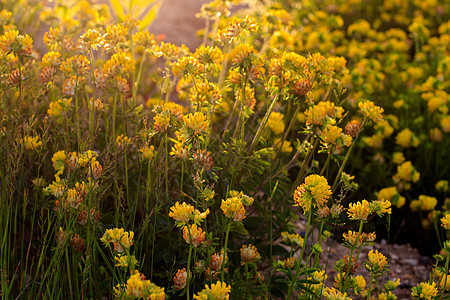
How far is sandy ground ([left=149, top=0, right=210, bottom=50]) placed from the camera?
543 cm

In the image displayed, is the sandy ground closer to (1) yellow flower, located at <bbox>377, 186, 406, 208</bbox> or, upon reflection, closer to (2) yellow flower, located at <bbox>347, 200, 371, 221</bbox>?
(1) yellow flower, located at <bbox>377, 186, 406, 208</bbox>

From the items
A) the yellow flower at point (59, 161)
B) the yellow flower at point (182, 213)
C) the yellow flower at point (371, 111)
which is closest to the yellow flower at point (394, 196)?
the yellow flower at point (371, 111)

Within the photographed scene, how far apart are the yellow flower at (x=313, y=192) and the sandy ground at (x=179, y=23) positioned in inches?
155

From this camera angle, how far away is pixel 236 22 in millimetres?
1708

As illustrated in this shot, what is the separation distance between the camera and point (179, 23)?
6184 millimetres

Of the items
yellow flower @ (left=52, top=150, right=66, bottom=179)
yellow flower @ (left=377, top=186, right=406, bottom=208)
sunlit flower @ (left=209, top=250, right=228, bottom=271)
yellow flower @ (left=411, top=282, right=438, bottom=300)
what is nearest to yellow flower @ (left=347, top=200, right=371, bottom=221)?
yellow flower @ (left=411, top=282, right=438, bottom=300)

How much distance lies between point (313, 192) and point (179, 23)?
211 inches

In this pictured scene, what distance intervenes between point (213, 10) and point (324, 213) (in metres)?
1.49

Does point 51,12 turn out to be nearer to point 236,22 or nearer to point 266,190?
point 236,22

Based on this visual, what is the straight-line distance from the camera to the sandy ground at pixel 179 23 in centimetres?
543

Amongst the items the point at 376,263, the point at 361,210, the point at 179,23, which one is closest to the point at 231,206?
the point at 361,210

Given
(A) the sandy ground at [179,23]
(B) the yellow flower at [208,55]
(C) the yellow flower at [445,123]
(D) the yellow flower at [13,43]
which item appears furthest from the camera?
(A) the sandy ground at [179,23]

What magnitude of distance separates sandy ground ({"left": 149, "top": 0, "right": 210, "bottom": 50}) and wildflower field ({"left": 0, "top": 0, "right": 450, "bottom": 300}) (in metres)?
2.20

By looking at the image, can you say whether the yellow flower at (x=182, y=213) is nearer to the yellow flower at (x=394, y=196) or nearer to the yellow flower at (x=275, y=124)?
the yellow flower at (x=275, y=124)
